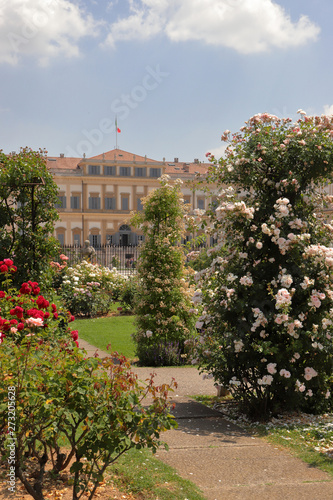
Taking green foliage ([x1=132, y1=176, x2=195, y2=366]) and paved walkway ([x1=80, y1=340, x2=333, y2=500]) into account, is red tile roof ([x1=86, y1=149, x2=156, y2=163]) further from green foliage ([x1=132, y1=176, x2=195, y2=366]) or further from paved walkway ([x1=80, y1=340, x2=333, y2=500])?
paved walkway ([x1=80, y1=340, x2=333, y2=500])

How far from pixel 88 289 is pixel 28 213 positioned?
6.26m

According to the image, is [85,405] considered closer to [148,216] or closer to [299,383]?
[299,383]

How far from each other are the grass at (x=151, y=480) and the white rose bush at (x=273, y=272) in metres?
1.52

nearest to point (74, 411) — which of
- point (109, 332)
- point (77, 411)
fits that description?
point (77, 411)

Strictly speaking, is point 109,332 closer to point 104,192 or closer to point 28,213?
point 28,213

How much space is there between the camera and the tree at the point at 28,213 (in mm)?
8242

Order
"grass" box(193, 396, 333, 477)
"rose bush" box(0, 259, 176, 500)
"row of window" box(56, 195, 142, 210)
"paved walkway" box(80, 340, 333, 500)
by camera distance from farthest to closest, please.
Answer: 1. "row of window" box(56, 195, 142, 210)
2. "grass" box(193, 396, 333, 477)
3. "paved walkway" box(80, 340, 333, 500)
4. "rose bush" box(0, 259, 176, 500)

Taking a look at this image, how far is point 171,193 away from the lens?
29.6 feet

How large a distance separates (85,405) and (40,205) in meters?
6.25

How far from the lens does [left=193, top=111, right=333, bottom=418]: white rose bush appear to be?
4.88 meters

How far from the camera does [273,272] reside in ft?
16.6

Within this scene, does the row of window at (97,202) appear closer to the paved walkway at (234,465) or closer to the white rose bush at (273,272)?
the white rose bush at (273,272)

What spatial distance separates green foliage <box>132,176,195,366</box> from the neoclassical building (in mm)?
52413

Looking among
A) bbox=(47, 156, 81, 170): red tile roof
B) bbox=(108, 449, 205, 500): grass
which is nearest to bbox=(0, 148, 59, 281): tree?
bbox=(108, 449, 205, 500): grass
